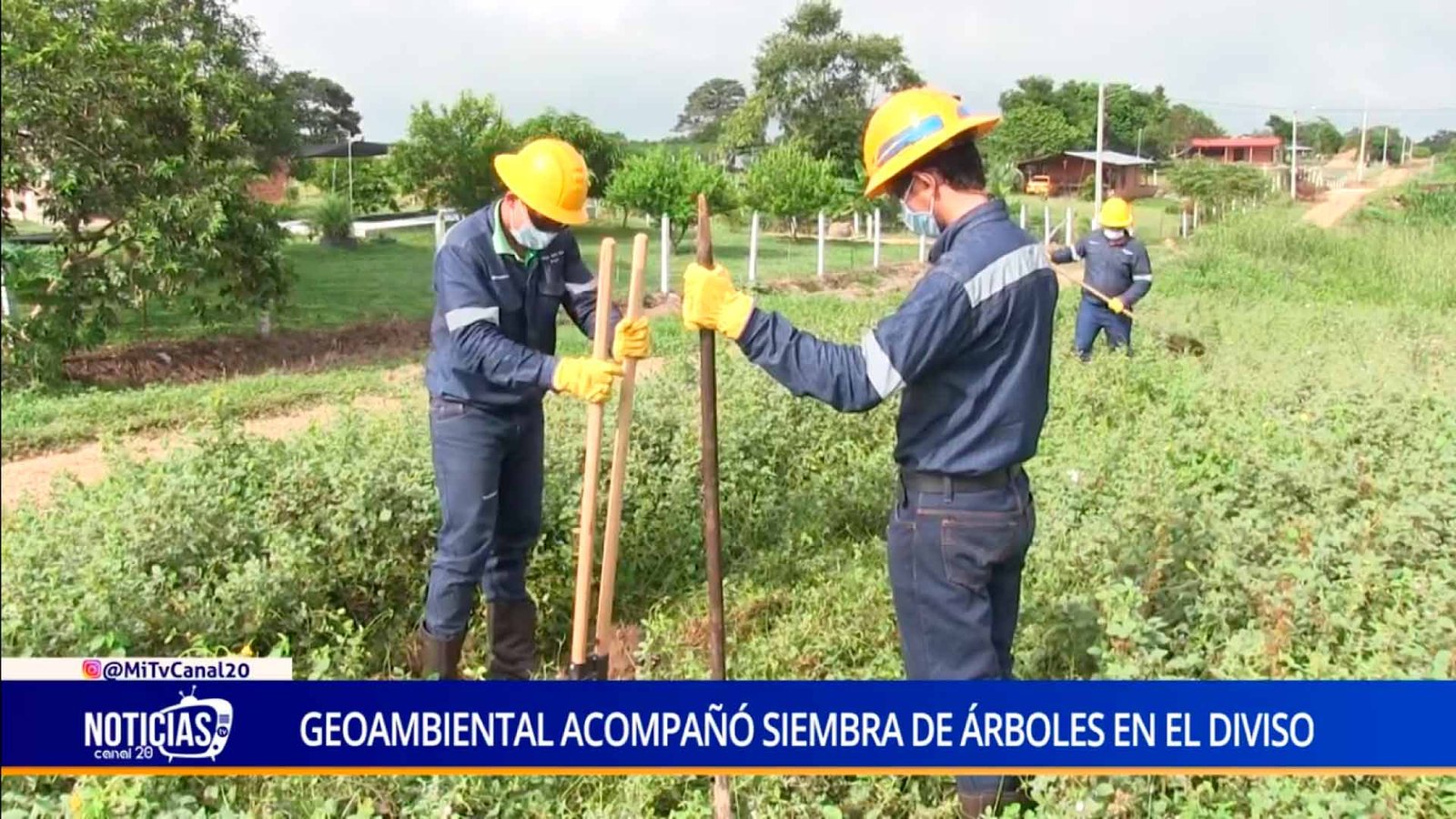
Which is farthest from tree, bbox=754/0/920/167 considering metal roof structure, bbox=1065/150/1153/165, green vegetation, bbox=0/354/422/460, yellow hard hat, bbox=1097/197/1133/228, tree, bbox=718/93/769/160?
yellow hard hat, bbox=1097/197/1133/228

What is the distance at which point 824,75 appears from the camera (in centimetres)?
314

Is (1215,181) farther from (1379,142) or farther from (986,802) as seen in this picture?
(986,802)

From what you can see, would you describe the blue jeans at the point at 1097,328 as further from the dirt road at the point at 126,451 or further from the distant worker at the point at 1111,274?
the dirt road at the point at 126,451

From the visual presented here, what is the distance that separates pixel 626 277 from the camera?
22.7ft

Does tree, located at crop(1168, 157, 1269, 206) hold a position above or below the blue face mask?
above

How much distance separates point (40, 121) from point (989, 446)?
2518 mm

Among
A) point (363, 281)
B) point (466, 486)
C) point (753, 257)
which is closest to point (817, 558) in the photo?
point (466, 486)

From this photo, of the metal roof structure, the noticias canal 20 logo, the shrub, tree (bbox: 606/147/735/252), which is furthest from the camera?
tree (bbox: 606/147/735/252)

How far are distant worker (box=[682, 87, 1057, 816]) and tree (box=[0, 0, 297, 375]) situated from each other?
1700mm

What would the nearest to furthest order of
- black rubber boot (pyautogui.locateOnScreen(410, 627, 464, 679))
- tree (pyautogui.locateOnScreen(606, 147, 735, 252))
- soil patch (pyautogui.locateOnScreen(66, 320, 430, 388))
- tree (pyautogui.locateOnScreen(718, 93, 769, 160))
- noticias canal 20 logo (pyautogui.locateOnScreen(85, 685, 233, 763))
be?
noticias canal 20 logo (pyautogui.locateOnScreen(85, 685, 233, 763))
tree (pyautogui.locateOnScreen(718, 93, 769, 160))
black rubber boot (pyautogui.locateOnScreen(410, 627, 464, 679))
soil patch (pyautogui.locateOnScreen(66, 320, 430, 388))
tree (pyautogui.locateOnScreen(606, 147, 735, 252))

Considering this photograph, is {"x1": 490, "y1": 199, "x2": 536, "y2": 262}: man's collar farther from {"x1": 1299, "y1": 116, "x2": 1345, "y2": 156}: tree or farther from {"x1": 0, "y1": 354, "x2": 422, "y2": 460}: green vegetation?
{"x1": 1299, "y1": 116, "x2": 1345, "y2": 156}: tree

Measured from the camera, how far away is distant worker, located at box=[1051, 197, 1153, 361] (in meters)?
7.38

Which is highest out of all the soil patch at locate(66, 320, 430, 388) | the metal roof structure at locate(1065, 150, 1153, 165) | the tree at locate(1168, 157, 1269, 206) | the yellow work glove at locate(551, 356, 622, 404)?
the tree at locate(1168, 157, 1269, 206)

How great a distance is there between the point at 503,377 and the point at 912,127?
1241 mm
